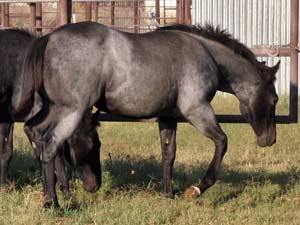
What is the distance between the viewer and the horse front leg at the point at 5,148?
8734mm

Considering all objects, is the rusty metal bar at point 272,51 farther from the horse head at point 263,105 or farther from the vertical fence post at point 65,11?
the vertical fence post at point 65,11

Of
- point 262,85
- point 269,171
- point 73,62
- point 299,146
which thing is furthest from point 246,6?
point 73,62

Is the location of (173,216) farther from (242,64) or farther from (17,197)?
(242,64)

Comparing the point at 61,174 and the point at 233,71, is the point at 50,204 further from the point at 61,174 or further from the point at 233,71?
the point at 233,71

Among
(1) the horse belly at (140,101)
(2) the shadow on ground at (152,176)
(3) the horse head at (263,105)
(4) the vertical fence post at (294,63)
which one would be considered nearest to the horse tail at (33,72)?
(1) the horse belly at (140,101)

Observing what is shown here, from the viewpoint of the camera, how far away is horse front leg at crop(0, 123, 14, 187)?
8.73 m

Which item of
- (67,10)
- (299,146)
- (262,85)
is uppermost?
(67,10)

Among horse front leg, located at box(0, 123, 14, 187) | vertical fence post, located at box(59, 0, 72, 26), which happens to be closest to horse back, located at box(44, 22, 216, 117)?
horse front leg, located at box(0, 123, 14, 187)

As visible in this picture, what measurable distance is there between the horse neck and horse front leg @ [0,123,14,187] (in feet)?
7.61

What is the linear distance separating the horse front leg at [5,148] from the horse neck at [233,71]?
232cm

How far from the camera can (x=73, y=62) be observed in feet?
24.1

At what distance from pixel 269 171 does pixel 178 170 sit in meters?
1.26

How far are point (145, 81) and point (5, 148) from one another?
80.7 inches

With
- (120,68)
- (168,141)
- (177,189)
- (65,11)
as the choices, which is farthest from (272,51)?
(120,68)
